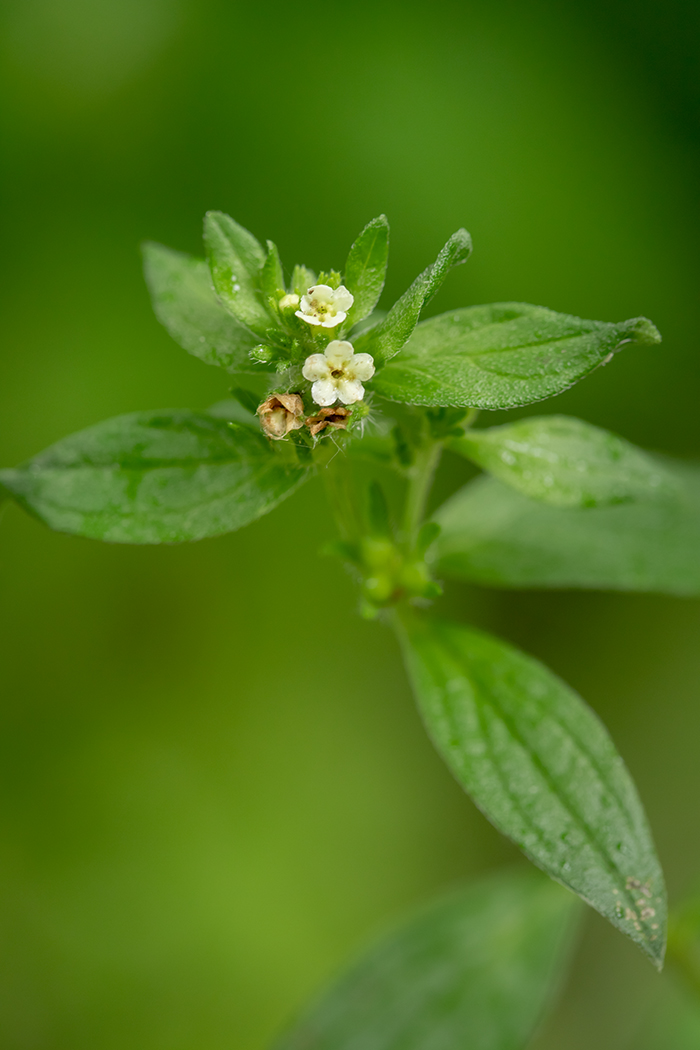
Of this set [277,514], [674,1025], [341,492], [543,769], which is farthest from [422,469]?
[674,1025]

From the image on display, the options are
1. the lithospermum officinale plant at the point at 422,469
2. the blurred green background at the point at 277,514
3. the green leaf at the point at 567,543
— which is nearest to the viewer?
the lithospermum officinale plant at the point at 422,469

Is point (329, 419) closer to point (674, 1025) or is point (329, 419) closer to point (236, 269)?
point (236, 269)

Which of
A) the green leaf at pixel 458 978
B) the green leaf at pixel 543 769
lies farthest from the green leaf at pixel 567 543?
the green leaf at pixel 458 978

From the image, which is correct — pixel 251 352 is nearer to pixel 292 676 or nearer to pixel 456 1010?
pixel 456 1010

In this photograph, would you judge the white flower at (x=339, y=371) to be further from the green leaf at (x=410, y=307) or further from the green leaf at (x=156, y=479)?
the green leaf at (x=156, y=479)

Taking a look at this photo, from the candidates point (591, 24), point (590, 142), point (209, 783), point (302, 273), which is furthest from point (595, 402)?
point (302, 273)

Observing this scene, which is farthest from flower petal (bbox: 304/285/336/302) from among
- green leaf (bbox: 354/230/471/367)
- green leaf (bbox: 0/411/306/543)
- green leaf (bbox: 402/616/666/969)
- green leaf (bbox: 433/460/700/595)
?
green leaf (bbox: 433/460/700/595)
